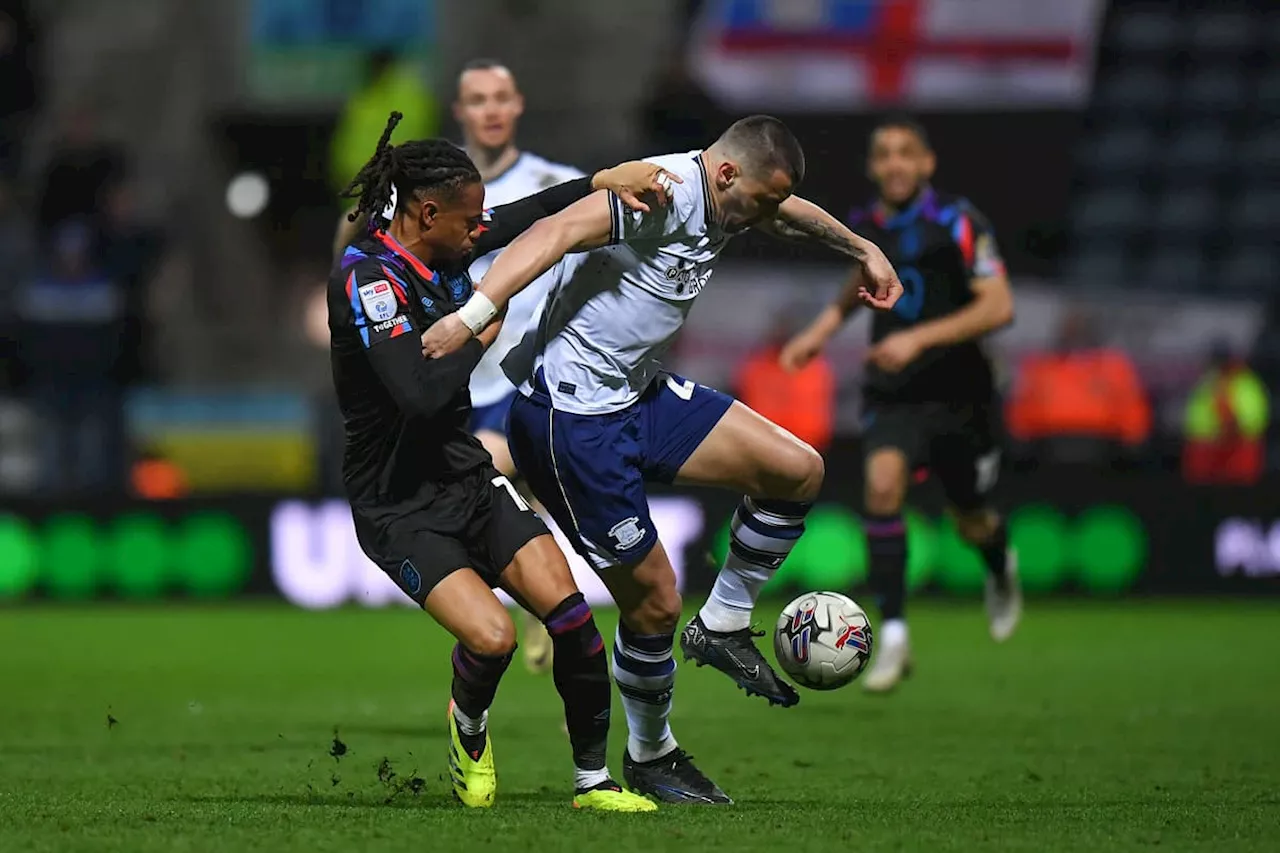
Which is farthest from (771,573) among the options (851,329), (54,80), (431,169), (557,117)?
(54,80)

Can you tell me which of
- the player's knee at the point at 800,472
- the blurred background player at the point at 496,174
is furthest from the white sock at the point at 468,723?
the blurred background player at the point at 496,174

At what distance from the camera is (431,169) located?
6145mm

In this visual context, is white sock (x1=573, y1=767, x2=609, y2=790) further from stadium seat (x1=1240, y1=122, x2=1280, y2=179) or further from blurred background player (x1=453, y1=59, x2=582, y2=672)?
stadium seat (x1=1240, y1=122, x2=1280, y2=179)

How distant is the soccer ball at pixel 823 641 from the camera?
661 centimetres

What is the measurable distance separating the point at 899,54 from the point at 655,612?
1203cm

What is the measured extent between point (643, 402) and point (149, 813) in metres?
1.99

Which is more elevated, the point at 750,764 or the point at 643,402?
the point at 643,402

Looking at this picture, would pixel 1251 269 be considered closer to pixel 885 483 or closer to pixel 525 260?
pixel 885 483

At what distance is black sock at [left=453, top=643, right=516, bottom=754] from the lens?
6164 millimetres

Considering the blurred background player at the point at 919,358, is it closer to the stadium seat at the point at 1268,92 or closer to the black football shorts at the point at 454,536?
the black football shorts at the point at 454,536

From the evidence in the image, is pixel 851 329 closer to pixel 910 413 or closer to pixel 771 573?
pixel 910 413

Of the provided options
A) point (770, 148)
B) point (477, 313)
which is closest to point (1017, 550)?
point (770, 148)

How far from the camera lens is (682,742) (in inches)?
319

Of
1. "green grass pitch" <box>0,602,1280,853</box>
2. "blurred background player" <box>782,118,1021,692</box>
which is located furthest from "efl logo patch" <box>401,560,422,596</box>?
"blurred background player" <box>782,118,1021,692</box>
